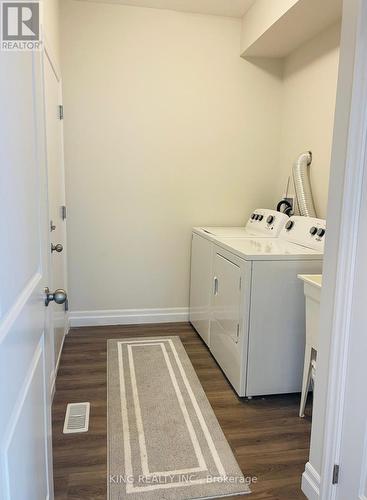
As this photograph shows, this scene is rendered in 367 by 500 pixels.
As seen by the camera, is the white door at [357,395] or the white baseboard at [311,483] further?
the white baseboard at [311,483]

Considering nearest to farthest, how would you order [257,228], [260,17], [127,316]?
[260,17], [257,228], [127,316]

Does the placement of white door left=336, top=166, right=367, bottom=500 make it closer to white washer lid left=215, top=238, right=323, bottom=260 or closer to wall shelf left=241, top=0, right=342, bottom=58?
white washer lid left=215, top=238, right=323, bottom=260

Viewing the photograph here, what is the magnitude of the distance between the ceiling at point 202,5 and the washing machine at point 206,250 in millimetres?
1643

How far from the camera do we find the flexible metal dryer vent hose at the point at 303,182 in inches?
116

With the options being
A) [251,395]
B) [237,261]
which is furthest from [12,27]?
[251,395]

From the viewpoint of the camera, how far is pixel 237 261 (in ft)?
7.68

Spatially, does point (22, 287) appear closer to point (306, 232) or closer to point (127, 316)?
point (306, 232)

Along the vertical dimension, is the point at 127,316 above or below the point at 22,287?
below

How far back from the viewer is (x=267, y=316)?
2.27 m

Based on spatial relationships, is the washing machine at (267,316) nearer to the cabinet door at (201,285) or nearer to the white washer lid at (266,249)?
the white washer lid at (266,249)

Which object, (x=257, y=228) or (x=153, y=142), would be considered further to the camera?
(x=153, y=142)

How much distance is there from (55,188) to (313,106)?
2030 millimetres

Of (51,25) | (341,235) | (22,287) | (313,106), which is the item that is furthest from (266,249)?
(51,25)

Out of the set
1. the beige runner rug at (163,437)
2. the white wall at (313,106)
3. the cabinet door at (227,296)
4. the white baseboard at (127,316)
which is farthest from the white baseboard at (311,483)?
the white baseboard at (127,316)
